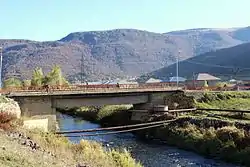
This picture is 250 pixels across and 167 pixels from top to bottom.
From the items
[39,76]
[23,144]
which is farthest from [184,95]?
[39,76]

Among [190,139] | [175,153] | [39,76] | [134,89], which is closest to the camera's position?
[175,153]

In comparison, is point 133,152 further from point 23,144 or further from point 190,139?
point 23,144

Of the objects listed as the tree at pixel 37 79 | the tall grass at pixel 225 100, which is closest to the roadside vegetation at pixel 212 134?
the tall grass at pixel 225 100

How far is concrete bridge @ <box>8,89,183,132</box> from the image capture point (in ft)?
171

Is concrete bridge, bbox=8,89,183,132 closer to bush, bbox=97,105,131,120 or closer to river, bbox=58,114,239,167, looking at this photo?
bush, bbox=97,105,131,120

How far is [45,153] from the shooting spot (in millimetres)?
21625

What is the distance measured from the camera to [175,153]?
4234 centimetres

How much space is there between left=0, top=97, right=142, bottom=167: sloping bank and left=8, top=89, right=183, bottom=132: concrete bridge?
19037mm

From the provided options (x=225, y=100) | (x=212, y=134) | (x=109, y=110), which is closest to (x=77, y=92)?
(x=109, y=110)

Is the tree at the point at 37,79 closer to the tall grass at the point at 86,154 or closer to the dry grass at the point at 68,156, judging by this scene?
the dry grass at the point at 68,156

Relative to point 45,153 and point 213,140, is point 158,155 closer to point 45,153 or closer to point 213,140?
point 213,140

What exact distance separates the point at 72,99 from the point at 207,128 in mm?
19981

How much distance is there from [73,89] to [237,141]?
86.0ft

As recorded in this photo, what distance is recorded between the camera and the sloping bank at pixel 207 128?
3900 centimetres
